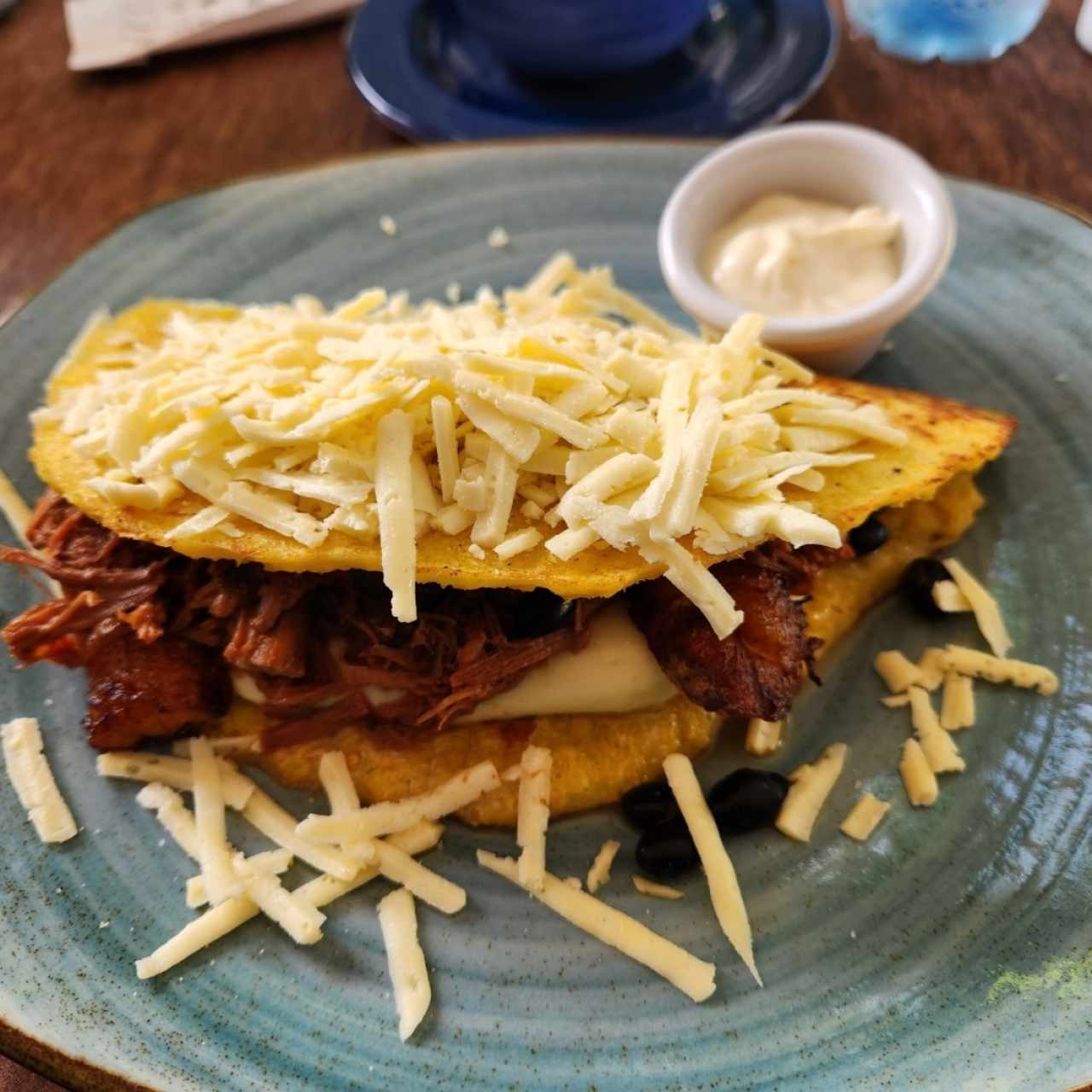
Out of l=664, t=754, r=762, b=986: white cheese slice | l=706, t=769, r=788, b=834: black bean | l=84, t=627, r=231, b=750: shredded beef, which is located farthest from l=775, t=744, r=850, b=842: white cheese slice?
l=84, t=627, r=231, b=750: shredded beef

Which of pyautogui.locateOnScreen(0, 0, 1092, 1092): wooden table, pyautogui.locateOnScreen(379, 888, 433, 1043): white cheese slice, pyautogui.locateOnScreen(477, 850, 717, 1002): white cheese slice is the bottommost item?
pyautogui.locateOnScreen(477, 850, 717, 1002): white cheese slice

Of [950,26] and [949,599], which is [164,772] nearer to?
[949,599]

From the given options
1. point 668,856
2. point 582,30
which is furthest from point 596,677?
point 582,30

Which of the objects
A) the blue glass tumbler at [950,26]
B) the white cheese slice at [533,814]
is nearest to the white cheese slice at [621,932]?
the white cheese slice at [533,814]

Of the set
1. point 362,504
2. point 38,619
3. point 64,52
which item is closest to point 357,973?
point 362,504

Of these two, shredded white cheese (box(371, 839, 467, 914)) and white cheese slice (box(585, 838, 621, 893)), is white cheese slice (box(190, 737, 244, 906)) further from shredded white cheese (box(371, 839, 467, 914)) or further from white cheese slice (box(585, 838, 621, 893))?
white cheese slice (box(585, 838, 621, 893))

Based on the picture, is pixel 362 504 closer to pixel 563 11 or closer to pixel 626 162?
pixel 626 162
